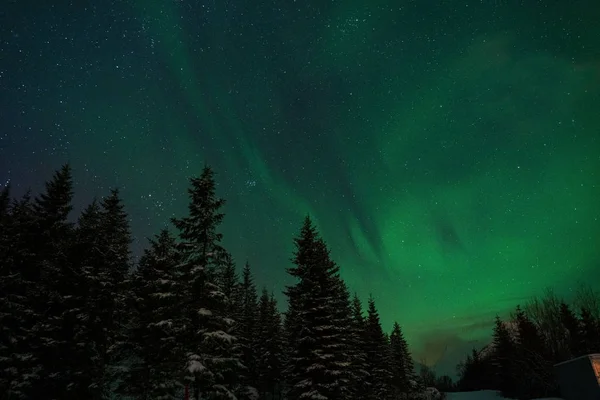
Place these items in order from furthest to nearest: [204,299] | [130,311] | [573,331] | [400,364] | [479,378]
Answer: [479,378]
[573,331]
[400,364]
[130,311]
[204,299]

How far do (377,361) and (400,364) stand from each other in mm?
18121

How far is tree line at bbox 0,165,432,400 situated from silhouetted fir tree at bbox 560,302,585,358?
62.2 metres

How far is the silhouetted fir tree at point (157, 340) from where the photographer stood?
23.3m

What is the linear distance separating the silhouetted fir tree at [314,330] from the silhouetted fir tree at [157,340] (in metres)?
8.15

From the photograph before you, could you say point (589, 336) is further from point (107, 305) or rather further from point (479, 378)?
point (107, 305)

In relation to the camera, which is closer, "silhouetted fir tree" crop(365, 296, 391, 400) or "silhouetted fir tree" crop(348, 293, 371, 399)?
"silhouetted fir tree" crop(348, 293, 371, 399)

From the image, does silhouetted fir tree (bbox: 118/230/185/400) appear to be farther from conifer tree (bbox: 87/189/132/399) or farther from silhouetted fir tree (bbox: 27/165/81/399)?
silhouetted fir tree (bbox: 27/165/81/399)

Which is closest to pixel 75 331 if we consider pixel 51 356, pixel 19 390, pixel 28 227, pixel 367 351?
A: pixel 51 356

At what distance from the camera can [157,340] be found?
80.9 ft

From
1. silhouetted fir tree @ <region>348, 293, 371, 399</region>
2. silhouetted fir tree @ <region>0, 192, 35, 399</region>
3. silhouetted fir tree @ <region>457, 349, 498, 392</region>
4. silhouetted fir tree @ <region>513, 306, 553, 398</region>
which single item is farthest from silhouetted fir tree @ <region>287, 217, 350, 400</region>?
silhouetted fir tree @ <region>457, 349, 498, 392</region>

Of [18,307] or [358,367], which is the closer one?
[18,307]

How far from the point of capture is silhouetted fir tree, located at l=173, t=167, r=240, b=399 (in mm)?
20125

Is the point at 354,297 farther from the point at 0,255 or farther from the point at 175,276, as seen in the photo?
the point at 0,255

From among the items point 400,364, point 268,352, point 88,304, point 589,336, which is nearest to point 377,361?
point 268,352
